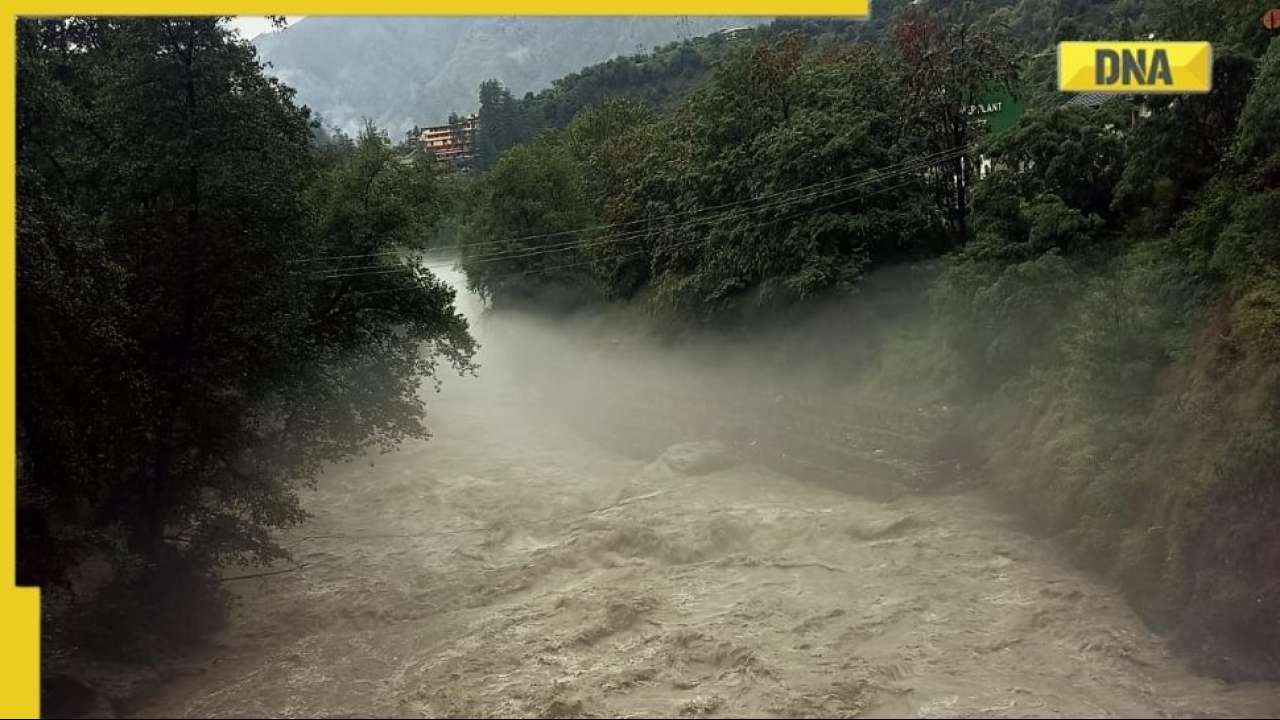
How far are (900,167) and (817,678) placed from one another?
76.0 feet

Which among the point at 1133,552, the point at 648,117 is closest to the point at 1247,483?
the point at 1133,552

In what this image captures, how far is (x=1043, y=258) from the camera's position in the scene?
92.0 ft

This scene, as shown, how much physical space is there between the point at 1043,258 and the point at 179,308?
2180 cm

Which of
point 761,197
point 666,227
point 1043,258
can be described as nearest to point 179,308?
point 1043,258

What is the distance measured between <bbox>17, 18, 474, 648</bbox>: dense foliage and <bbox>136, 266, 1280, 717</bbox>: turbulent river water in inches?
117

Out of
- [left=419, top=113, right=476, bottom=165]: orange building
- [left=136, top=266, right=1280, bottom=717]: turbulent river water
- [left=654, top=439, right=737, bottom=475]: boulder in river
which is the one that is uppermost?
[left=419, top=113, right=476, bottom=165]: orange building

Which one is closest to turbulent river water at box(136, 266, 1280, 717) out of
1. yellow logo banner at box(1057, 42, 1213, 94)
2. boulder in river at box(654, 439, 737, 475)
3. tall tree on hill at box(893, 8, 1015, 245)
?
boulder in river at box(654, 439, 737, 475)

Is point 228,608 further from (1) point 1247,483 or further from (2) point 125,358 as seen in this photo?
(1) point 1247,483

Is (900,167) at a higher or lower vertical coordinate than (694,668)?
higher

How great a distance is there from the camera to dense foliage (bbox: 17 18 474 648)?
54.0 ft

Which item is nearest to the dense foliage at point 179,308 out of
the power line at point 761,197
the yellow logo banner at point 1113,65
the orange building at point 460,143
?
the power line at point 761,197

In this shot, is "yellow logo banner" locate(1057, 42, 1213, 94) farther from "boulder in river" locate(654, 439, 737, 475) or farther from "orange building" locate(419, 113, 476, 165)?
"orange building" locate(419, 113, 476, 165)

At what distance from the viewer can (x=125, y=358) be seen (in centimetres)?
1870

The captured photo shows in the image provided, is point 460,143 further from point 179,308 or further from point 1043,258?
point 179,308
